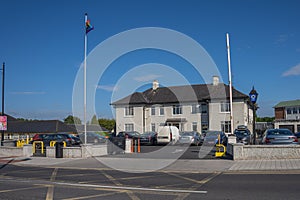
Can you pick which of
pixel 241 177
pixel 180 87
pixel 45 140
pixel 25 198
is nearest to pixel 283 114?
pixel 180 87

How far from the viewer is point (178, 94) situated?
165 feet

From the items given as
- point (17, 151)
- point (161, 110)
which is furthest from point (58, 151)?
point (161, 110)

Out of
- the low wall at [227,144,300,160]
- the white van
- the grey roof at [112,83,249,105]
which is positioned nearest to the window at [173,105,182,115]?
the grey roof at [112,83,249,105]

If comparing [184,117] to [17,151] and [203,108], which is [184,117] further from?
[17,151]

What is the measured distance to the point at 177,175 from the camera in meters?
12.2

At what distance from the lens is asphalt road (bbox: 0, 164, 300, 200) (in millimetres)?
8438

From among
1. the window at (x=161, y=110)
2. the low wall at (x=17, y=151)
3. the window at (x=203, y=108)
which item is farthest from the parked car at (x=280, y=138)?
the window at (x=161, y=110)

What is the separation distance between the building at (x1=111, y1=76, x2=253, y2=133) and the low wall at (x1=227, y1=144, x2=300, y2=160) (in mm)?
28739

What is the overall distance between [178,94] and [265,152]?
34890 millimetres

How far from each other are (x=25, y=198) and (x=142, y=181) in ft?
12.8

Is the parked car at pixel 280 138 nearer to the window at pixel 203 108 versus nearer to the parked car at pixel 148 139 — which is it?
the parked car at pixel 148 139

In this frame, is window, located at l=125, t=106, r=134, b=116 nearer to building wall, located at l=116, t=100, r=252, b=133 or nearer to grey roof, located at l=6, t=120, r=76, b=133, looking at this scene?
building wall, located at l=116, t=100, r=252, b=133

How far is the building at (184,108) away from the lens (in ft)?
146

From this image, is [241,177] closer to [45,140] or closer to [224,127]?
[45,140]
